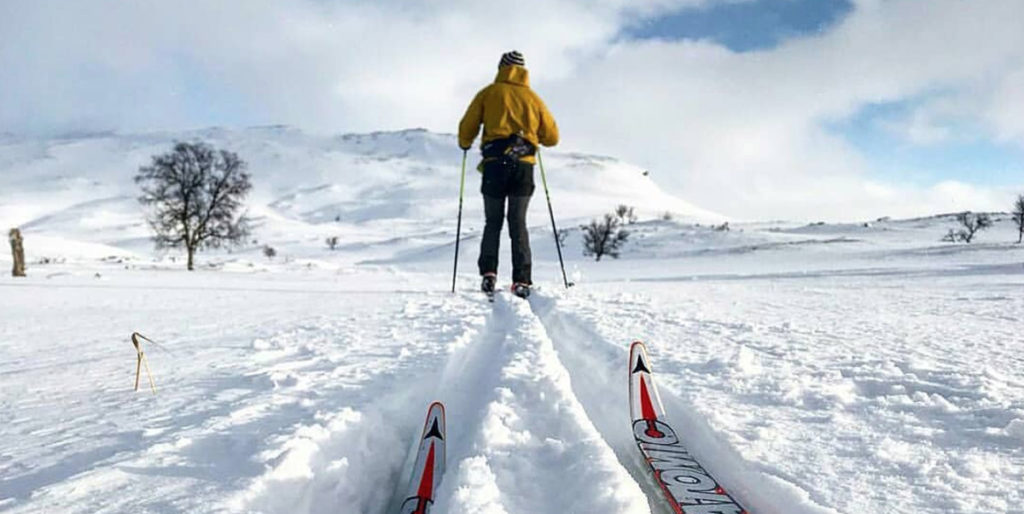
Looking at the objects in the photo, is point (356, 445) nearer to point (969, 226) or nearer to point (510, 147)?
point (510, 147)

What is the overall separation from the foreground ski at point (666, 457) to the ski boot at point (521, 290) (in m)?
3.45

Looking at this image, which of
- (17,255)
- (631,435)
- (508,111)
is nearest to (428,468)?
(631,435)

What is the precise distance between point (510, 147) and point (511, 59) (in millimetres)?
1100

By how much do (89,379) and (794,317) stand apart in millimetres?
3937

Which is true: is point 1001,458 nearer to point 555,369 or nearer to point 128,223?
point 555,369

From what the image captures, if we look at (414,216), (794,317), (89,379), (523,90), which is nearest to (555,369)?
(89,379)

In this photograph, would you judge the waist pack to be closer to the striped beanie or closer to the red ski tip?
the striped beanie

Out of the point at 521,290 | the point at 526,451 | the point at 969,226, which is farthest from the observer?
the point at 969,226

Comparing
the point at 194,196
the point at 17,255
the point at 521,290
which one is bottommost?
the point at 521,290

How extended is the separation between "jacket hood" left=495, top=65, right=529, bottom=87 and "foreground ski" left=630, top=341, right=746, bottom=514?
447 centimetres

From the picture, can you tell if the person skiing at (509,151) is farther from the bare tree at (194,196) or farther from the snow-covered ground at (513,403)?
the bare tree at (194,196)

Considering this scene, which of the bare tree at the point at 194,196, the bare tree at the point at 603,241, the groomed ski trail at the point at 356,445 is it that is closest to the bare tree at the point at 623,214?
the bare tree at the point at 603,241

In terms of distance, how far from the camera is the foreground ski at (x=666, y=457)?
1.35 meters

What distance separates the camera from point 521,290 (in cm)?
555
